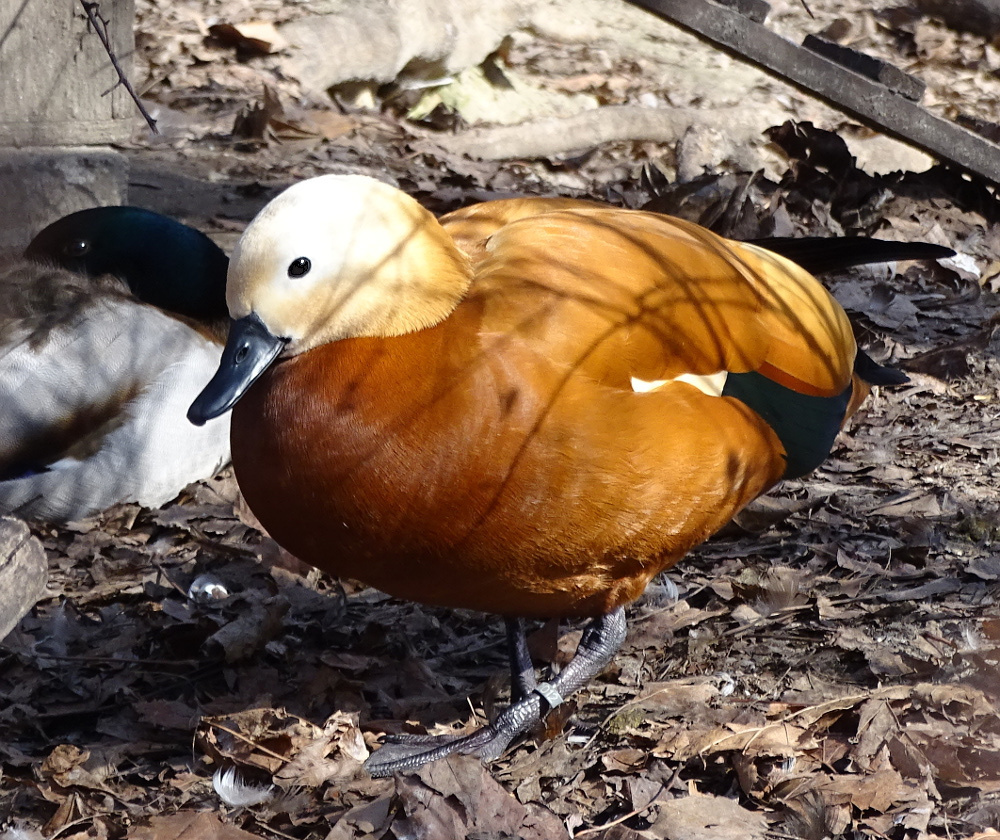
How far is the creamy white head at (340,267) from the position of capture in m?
2.33

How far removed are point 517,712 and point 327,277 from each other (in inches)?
48.0

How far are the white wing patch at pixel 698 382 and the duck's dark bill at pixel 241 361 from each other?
0.75 metres

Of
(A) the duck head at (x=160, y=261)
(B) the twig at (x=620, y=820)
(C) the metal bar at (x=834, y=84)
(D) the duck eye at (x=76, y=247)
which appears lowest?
(A) the duck head at (x=160, y=261)

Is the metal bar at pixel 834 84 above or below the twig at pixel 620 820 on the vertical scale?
above

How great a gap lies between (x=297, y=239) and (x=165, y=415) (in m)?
2.31

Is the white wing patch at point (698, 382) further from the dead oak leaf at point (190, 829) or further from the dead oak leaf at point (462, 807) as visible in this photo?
the dead oak leaf at point (190, 829)

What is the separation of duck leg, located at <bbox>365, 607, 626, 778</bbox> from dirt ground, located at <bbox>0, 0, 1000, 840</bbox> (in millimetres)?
57

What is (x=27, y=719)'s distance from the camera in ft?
10.3

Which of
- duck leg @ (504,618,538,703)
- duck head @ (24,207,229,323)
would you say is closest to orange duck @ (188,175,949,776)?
duck leg @ (504,618,538,703)

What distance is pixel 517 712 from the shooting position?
2.96 meters

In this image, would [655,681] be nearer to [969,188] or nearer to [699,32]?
[699,32]

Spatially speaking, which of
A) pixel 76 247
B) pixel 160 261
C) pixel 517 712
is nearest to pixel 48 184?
pixel 76 247

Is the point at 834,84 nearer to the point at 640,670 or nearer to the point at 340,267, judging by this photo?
the point at 640,670

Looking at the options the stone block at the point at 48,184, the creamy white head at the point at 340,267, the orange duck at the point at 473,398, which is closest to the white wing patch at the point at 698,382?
the orange duck at the point at 473,398
